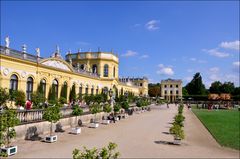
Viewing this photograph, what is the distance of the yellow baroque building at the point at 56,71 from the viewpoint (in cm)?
2569

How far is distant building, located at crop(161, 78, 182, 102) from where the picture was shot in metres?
123

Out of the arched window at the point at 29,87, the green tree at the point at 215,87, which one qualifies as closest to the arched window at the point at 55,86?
the arched window at the point at 29,87

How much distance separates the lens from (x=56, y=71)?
33906mm

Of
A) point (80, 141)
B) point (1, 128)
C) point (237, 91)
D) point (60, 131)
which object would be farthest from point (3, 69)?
point (237, 91)

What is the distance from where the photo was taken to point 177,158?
1244 cm

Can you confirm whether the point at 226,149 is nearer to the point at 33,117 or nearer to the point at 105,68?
the point at 33,117

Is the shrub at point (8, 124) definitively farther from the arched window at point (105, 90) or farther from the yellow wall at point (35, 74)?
the arched window at point (105, 90)

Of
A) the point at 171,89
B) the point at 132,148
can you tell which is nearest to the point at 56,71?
the point at 132,148

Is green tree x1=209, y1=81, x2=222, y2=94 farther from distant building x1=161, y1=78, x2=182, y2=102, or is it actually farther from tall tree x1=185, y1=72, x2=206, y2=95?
distant building x1=161, y1=78, x2=182, y2=102

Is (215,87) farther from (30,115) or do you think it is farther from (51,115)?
(30,115)

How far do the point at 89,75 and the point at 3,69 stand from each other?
860 inches

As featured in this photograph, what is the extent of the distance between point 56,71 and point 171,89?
95.9 meters

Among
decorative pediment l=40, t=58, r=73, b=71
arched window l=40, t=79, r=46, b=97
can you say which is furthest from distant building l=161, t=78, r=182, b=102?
arched window l=40, t=79, r=46, b=97

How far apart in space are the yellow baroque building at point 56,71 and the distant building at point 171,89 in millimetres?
72021
